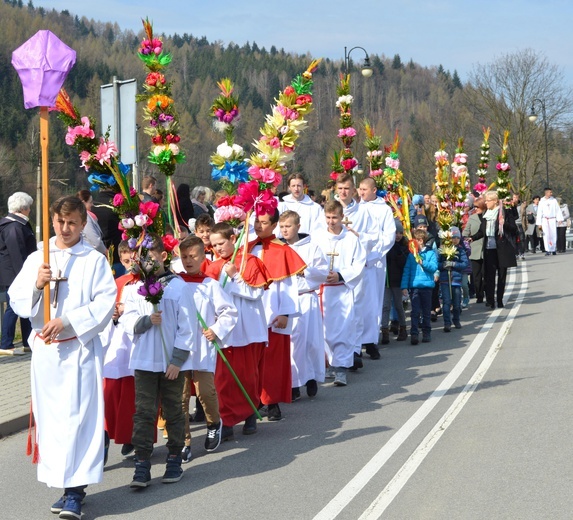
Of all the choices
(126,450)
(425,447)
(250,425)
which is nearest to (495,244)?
(250,425)

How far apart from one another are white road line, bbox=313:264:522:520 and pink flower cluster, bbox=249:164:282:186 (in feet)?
7.81

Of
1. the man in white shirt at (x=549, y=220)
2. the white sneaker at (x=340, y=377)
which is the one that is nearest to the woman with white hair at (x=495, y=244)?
the white sneaker at (x=340, y=377)

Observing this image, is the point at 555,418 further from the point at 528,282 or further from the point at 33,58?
the point at 528,282

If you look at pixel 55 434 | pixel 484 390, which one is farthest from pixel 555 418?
pixel 55 434

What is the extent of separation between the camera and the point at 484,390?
386 inches

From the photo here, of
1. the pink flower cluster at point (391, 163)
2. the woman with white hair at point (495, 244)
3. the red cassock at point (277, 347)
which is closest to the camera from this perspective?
the red cassock at point (277, 347)

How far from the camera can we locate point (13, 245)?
12523 millimetres

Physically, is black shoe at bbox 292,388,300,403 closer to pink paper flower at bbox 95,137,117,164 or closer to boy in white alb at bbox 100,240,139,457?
boy in white alb at bbox 100,240,139,457

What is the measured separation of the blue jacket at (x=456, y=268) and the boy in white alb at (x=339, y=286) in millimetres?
4534

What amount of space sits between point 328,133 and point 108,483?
73.0 metres

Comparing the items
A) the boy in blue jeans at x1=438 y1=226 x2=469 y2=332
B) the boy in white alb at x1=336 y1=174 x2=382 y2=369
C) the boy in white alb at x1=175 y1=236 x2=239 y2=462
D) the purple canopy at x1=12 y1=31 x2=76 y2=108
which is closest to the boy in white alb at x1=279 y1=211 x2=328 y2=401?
the boy in white alb at x1=336 y1=174 x2=382 y2=369

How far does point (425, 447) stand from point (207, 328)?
1918 millimetres

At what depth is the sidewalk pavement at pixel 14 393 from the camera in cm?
905

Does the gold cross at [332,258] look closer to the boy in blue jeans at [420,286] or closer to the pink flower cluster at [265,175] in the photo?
the pink flower cluster at [265,175]
